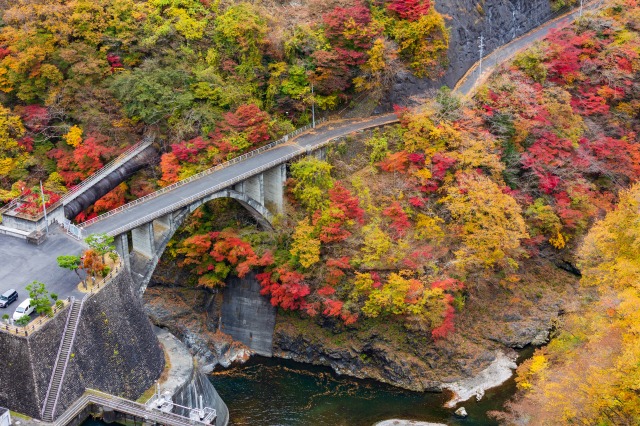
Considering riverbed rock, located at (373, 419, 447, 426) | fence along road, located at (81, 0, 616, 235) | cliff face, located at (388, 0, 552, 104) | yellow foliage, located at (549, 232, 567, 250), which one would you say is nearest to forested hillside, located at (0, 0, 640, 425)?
yellow foliage, located at (549, 232, 567, 250)

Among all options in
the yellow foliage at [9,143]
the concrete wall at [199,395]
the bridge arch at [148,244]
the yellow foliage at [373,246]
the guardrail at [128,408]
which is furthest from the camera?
the yellow foliage at [9,143]

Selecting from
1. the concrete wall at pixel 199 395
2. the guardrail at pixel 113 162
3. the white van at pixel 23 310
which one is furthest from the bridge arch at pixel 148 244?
the white van at pixel 23 310

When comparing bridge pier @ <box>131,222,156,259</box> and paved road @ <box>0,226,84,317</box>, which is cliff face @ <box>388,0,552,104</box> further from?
paved road @ <box>0,226,84,317</box>

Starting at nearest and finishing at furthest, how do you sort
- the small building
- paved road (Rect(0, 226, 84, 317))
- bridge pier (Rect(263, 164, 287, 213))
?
1. the small building
2. paved road (Rect(0, 226, 84, 317))
3. bridge pier (Rect(263, 164, 287, 213))

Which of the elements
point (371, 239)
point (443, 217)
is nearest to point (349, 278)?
point (371, 239)

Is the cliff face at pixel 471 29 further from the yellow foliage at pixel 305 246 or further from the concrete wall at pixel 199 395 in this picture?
the concrete wall at pixel 199 395

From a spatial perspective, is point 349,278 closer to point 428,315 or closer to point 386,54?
point 428,315
